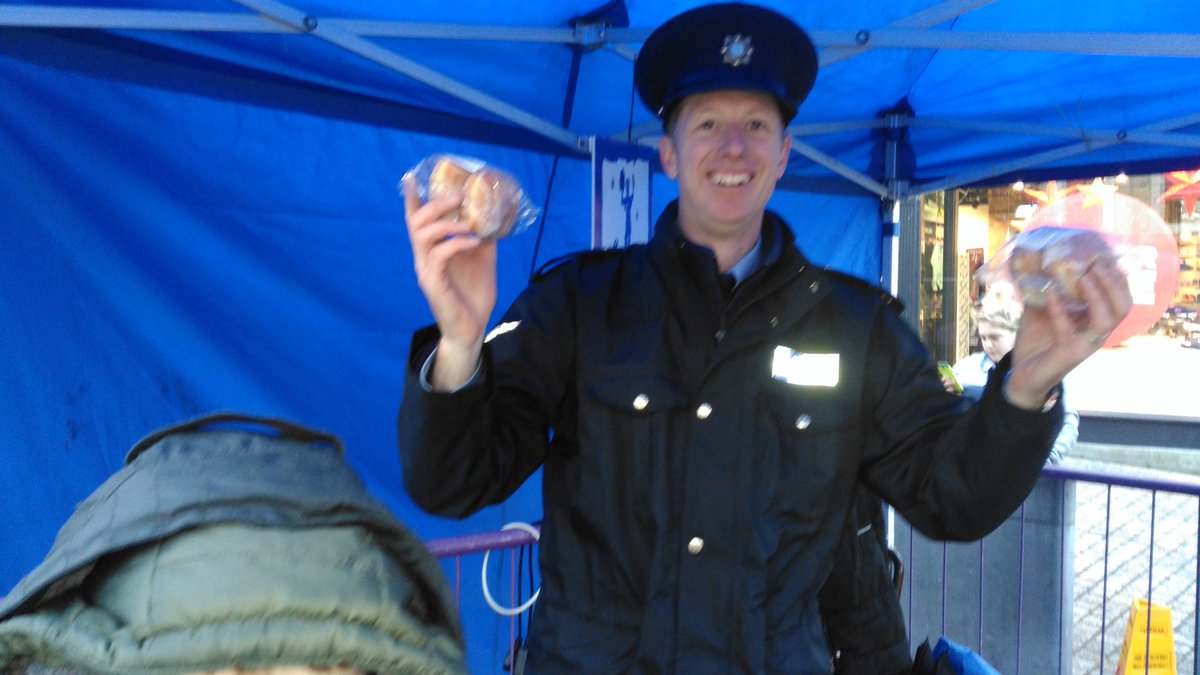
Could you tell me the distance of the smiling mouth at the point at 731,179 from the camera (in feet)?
6.12

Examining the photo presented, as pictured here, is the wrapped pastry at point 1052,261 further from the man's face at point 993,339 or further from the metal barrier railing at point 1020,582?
the metal barrier railing at point 1020,582

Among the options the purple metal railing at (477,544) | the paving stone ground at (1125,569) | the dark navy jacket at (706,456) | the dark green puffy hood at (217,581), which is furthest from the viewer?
the paving stone ground at (1125,569)

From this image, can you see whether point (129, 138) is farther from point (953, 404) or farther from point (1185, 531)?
point (1185, 531)

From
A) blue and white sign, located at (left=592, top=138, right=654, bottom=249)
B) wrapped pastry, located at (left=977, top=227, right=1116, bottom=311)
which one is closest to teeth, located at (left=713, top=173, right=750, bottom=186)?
wrapped pastry, located at (left=977, top=227, right=1116, bottom=311)

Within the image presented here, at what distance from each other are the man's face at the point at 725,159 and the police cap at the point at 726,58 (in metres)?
0.03

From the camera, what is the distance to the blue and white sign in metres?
3.22

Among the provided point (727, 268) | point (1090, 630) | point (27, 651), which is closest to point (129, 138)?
point (727, 268)

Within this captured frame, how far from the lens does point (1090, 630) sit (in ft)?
18.7

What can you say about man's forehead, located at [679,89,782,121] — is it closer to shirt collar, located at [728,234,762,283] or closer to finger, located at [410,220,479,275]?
shirt collar, located at [728,234,762,283]

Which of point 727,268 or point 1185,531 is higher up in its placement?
point 727,268

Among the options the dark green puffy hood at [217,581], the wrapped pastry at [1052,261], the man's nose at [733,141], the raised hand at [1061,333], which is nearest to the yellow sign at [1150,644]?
the raised hand at [1061,333]

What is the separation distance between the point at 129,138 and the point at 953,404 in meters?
2.00

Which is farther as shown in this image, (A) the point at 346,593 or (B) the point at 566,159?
(B) the point at 566,159

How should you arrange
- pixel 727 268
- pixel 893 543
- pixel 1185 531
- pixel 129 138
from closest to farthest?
1. pixel 727 268
2. pixel 129 138
3. pixel 893 543
4. pixel 1185 531
